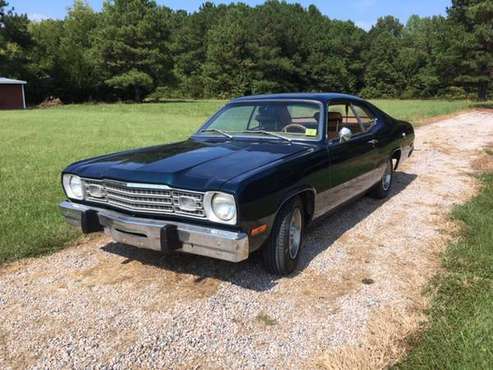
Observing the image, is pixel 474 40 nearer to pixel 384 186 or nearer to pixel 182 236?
pixel 384 186

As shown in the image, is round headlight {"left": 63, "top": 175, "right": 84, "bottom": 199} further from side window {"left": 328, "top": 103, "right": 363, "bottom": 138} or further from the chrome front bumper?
side window {"left": 328, "top": 103, "right": 363, "bottom": 138}

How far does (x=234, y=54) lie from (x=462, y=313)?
65294 mm

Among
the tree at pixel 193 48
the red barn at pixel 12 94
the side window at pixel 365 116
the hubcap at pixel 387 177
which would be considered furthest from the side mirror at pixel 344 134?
the tree at pixel 193 48

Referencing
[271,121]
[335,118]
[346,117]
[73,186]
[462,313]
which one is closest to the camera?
[462,313]

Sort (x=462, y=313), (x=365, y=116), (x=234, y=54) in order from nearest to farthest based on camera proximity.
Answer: (x=462, y=313)
(x=365, y=116)
(x=234, y=54)

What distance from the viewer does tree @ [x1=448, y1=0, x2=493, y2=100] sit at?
29845mm

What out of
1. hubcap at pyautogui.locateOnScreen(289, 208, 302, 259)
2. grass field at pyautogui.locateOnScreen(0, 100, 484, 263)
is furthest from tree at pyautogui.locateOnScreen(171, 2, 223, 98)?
hubcap at pyautogui.locateOnScreen(289, 208, 302, 259)

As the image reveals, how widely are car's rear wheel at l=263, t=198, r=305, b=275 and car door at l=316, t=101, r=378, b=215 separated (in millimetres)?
450

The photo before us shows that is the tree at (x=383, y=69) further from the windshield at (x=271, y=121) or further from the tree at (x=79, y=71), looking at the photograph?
the windshield at (x=271, y=121)

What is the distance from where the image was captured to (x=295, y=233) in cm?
399

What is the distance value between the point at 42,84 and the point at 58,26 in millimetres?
19104

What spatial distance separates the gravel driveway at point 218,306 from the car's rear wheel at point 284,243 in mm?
124

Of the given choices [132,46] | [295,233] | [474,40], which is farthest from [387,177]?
[132,46]

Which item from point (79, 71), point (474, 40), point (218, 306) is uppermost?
point (474, 40)
